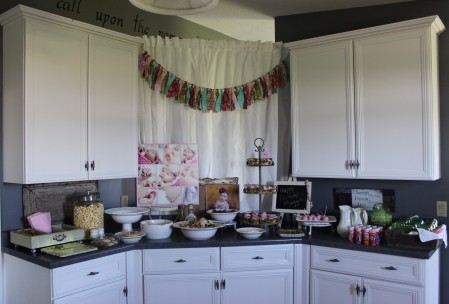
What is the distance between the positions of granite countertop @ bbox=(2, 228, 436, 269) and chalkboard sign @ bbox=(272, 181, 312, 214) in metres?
0.19

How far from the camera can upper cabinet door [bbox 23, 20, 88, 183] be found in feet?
7.92

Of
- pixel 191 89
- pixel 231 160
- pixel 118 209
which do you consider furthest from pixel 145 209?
pixel 191 89

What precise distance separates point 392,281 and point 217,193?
1.41m

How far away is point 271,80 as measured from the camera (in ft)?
10.7

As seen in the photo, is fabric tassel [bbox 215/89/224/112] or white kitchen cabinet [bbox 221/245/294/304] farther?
fabric tassel [bbox 215/89/224/112]

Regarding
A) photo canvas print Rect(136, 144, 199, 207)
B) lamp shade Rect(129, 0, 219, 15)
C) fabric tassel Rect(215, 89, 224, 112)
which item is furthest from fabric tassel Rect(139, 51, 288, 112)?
lamp shade Rect(129, 0, 219, 15)

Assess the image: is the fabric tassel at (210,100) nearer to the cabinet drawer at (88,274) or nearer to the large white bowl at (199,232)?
the large white bowl at (199,232)

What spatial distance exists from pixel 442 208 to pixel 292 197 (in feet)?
3.37

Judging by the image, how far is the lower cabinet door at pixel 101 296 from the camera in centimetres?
231

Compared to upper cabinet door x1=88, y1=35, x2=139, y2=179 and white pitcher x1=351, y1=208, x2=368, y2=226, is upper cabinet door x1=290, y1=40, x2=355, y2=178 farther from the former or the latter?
upper cabinet door x1=88, y1=35, x2=139, y2=179

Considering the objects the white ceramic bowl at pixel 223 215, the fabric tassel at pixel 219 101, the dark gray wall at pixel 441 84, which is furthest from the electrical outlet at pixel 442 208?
the fabric tassel at pixel 219 101

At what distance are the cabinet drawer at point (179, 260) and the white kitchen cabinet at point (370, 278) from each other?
70cm

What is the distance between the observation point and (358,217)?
2.85 meters

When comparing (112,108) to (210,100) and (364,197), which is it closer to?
(210,100)
